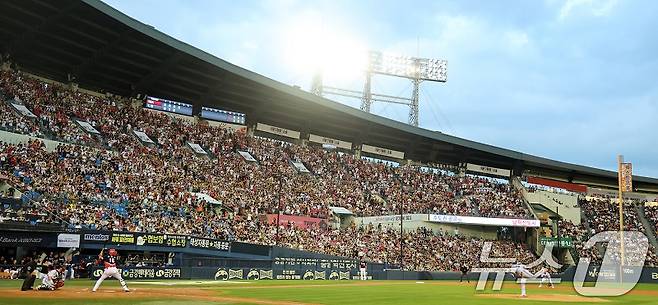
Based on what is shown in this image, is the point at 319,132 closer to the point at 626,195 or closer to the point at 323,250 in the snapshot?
the point at 323,250

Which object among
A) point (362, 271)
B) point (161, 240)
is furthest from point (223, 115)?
point (161, 240)

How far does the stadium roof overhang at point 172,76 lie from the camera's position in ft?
155

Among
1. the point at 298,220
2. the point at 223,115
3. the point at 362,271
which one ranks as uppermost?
the point at 223,115

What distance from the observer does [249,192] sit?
183 feet

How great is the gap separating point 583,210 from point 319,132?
35.0m

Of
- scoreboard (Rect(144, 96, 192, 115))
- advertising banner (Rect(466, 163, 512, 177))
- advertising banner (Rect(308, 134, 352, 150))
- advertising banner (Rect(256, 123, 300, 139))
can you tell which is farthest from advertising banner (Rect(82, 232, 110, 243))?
advertising banner (Rect(466, 163, 512, 177))

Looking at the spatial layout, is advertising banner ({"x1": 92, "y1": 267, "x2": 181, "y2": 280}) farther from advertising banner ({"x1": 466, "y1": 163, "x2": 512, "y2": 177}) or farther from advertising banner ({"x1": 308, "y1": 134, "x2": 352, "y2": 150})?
advertising banner ({"x1": 466, "y1": 163, "x2": 512, "y2": 177})

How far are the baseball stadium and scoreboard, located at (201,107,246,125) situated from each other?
0.78ft

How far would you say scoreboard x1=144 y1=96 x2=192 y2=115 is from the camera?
6069cm

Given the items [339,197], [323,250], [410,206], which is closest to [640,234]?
[410,206]

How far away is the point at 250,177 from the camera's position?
190 feet

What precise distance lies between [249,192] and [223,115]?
1312cm

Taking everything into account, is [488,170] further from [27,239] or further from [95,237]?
[27,239]

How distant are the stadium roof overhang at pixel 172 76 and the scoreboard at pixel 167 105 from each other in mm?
643
